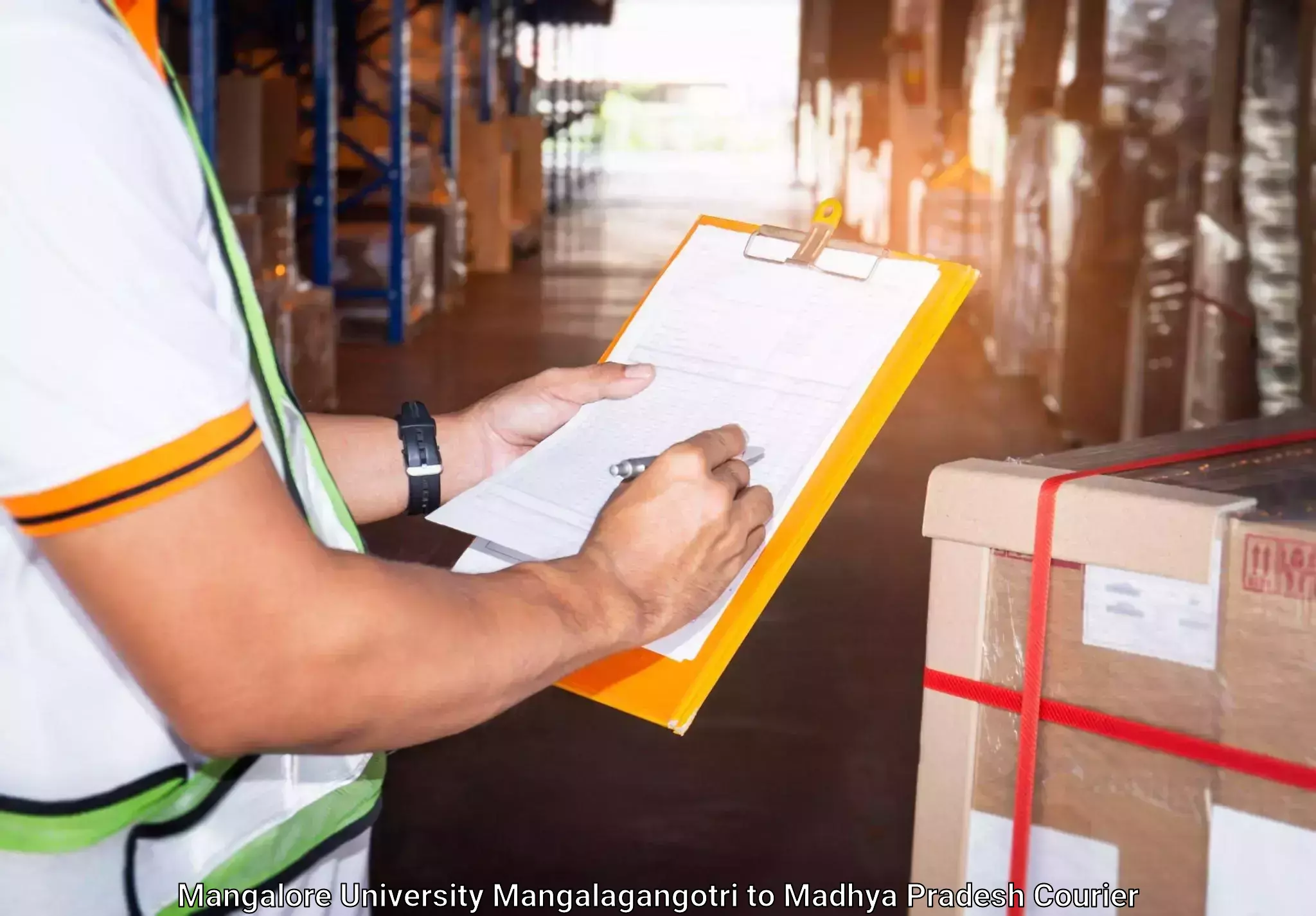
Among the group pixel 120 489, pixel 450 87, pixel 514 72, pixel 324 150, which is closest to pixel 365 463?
pixel 120 489

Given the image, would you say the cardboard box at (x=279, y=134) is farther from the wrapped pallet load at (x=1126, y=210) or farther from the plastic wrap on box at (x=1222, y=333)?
the plastic wrap on box at (x=1222, y=333)

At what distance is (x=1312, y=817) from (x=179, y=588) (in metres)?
0.85

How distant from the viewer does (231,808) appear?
101 centimetres

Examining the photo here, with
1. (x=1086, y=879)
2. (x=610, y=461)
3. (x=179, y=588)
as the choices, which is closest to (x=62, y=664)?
(x=179, y=588)

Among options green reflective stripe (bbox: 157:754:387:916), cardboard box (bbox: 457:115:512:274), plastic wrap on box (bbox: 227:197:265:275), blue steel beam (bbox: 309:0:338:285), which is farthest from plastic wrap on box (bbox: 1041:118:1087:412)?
cardboard box (bbox: 457:115:512:274)

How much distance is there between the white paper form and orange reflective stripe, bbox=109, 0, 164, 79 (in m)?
0.44

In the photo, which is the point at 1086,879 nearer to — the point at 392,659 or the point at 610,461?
the point at 610,461

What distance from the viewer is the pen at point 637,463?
119cm

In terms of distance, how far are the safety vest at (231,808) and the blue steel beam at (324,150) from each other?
6.28 m

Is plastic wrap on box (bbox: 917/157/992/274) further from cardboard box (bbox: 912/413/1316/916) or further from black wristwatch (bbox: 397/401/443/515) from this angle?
cardboard box (bbox: 912/413/1316/916)

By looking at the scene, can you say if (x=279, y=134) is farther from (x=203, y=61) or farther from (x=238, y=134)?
(x=203, y=61)

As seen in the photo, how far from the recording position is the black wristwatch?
1461 millimetres

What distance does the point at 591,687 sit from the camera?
113cm

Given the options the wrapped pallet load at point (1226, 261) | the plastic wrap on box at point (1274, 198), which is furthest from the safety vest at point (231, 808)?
the wrapped pallet load at point (1226, 261)
